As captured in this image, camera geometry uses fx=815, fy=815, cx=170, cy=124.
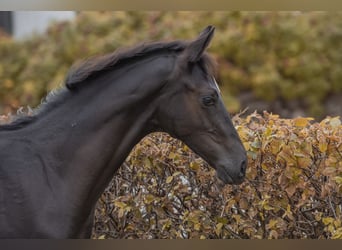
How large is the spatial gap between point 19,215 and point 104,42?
7.28 metres

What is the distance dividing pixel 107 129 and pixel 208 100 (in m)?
0.47

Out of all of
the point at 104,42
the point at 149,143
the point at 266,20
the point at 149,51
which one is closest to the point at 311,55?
the point at 266,20

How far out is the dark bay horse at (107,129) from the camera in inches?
141

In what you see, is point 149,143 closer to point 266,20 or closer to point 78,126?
point 78,126

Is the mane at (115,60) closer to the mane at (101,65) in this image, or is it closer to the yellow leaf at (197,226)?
the mane at (101,65)

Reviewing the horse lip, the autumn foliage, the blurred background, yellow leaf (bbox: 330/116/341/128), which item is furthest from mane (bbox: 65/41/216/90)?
the blurred background

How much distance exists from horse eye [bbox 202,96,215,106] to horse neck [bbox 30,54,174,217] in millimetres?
201

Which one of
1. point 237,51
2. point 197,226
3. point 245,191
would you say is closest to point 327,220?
point 245,191

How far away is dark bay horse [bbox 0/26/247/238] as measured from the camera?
3.57 meters

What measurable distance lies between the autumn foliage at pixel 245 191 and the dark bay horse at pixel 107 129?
2.45 ft

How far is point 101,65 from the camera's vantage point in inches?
145

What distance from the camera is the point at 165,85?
3604 mm

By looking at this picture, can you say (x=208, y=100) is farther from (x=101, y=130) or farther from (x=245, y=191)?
(x=245, y=191)

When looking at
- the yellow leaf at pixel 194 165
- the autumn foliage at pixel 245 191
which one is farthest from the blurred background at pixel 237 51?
the yellow leaf at pixel 194 165
